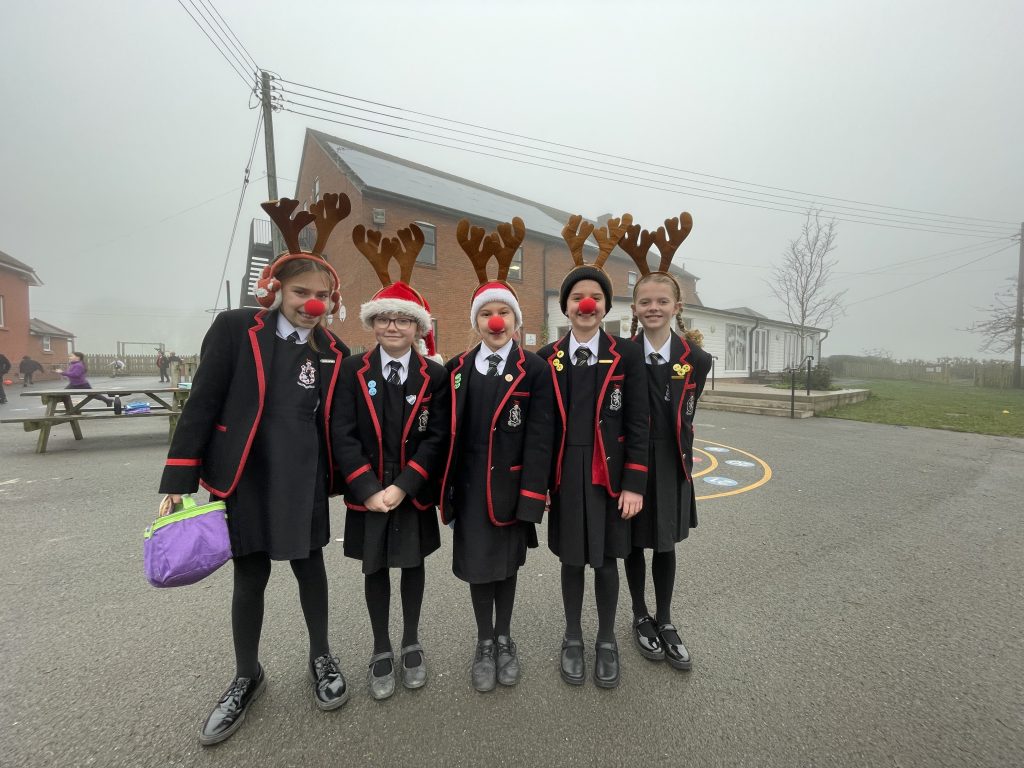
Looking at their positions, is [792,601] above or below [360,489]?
below

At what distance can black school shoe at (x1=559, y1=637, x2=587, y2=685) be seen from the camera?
2.15m

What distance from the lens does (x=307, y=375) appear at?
2021 mm

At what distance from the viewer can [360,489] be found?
2.01m

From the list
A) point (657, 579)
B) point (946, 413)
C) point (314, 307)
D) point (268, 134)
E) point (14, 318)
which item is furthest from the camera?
point (14, 318)

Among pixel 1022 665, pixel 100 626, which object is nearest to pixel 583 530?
pixel 1022 665

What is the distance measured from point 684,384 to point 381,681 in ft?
6.70

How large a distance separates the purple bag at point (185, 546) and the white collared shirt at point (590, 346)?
5.46ft

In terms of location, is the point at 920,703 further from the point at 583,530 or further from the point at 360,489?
the point at 360,489

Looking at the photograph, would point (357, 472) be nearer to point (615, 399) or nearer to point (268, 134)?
point (615, 399)

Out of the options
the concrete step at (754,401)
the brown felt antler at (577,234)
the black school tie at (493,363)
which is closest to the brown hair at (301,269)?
the black school tie at (493,363)

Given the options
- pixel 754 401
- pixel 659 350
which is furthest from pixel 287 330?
pixel 754 401

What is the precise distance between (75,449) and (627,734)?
9619 millimetres

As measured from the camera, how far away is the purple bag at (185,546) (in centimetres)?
163

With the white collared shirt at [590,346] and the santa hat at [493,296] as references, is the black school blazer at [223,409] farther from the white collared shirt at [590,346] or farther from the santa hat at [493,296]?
the white collared shirt at [590,346]
